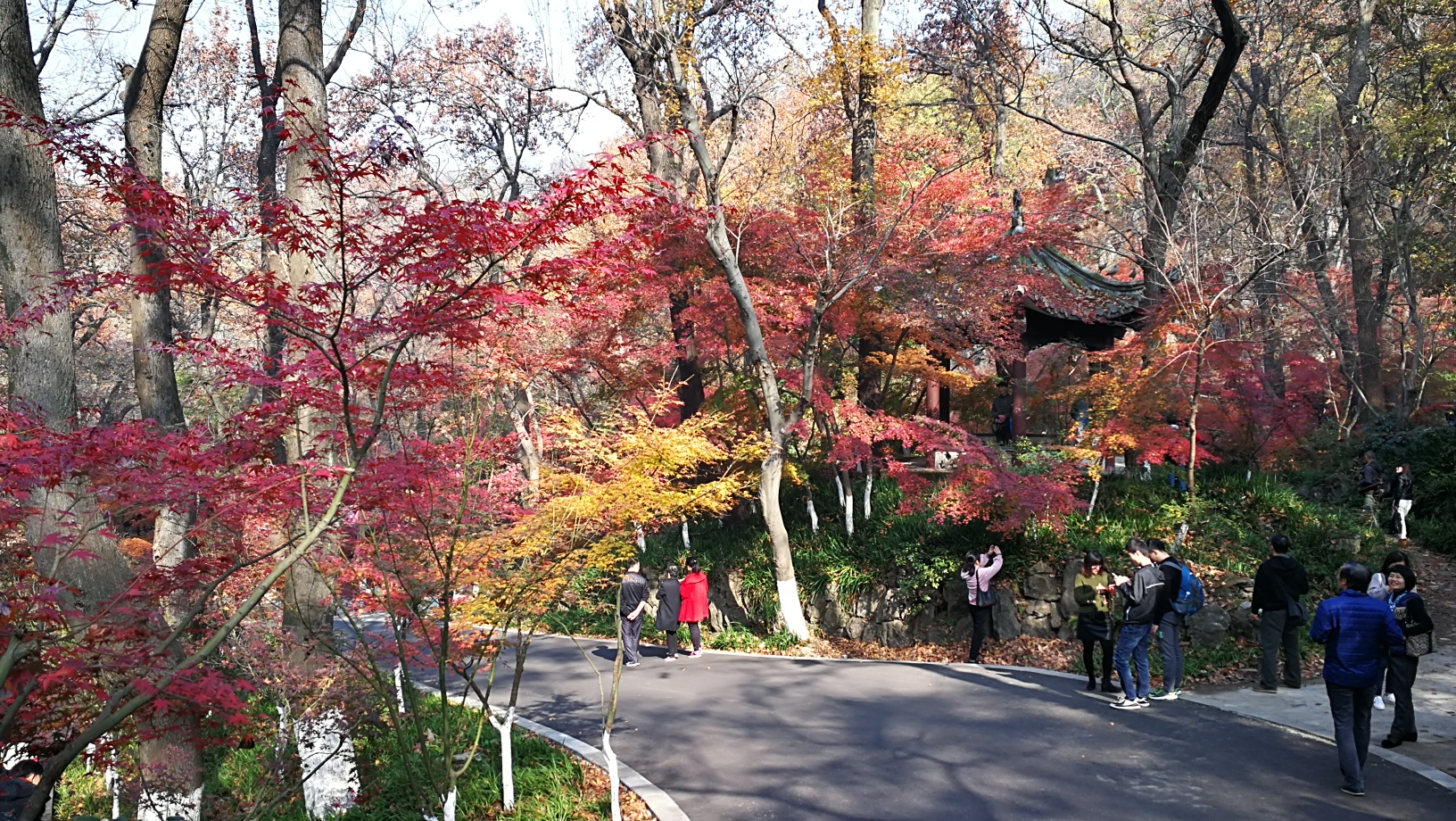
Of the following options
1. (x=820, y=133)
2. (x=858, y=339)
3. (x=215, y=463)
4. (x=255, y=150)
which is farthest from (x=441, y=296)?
(x=255, y=150)

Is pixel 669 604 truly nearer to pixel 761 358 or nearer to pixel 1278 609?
pixel 761 358

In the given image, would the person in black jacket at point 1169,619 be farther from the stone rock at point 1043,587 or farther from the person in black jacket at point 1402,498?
the person in black jacket at point 1402,498

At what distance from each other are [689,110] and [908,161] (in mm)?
5796

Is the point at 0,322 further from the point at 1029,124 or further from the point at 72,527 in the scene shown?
the point at 1029,124

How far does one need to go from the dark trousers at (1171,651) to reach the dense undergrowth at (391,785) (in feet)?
17.8

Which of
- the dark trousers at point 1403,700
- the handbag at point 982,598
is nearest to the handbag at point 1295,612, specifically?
the dark trousers at point 1403,700

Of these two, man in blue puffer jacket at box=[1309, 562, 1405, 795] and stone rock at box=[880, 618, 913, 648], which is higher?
man in blue puffer jacket at box=[1309, 562, 1405, 795]

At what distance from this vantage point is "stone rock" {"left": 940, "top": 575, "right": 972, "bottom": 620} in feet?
43.8

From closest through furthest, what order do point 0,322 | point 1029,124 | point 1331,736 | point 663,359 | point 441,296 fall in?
point 441,296, point 0,322, point 1331,736, point 663,359, point 1029,124

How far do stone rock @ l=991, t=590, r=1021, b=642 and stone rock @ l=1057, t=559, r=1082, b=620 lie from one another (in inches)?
24.3

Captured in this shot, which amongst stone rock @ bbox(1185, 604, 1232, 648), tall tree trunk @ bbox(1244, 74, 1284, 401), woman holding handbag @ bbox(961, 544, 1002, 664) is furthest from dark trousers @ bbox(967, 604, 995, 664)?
tall tree trunk @ bbox(1244, 74, 1284, 401)

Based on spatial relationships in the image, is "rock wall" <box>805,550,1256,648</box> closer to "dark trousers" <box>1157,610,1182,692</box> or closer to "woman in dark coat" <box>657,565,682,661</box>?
"dark trousers" <box>1157,610,1182,692</box>

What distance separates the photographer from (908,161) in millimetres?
17000

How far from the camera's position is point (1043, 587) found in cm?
1265
